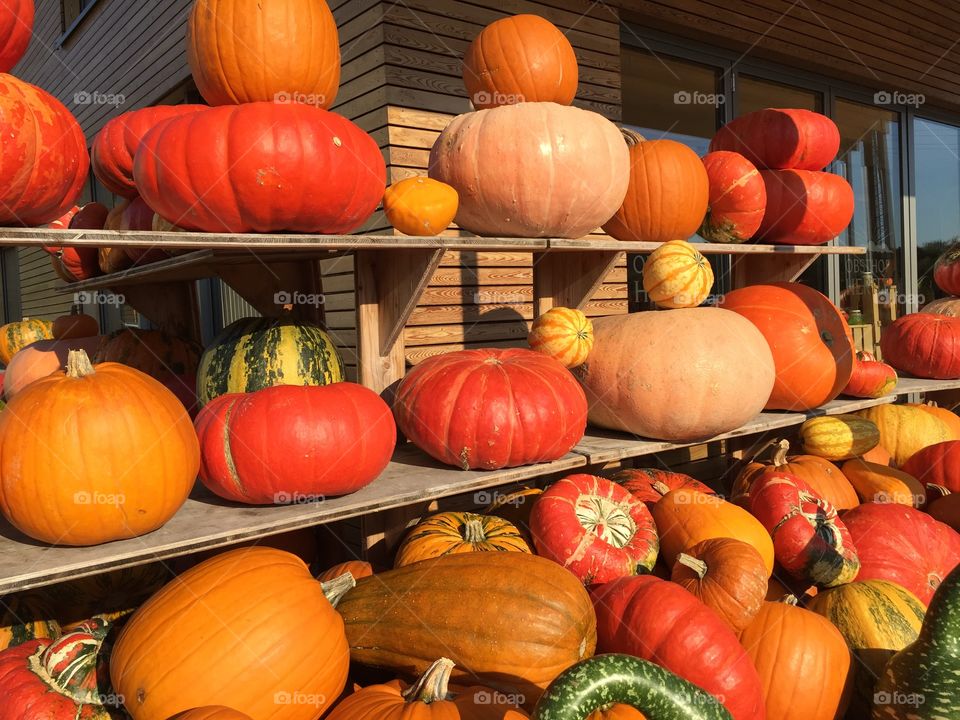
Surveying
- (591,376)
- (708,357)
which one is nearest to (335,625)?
(591,376)

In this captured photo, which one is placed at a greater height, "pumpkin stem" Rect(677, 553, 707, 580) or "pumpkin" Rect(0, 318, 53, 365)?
"pumpkin" Rect(0, 318, 53, 365)

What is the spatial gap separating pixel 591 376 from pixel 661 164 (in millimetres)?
928

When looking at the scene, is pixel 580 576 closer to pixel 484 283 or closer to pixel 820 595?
pixel 820 595

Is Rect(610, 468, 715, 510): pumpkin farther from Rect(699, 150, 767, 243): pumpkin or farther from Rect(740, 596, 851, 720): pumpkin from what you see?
Rect(699, 150, 767, 243): pumpkin

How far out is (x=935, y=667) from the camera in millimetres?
1626

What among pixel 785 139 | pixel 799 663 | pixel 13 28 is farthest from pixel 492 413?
pixel 785 139

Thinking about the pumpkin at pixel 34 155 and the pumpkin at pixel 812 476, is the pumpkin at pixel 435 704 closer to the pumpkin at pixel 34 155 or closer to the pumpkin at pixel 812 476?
the pumpkin at pixel 34 155

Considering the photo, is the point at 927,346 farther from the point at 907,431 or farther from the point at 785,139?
the point at 785,139

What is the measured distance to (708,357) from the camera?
2398 mm

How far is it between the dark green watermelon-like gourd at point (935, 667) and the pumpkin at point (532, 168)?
1.55 metres

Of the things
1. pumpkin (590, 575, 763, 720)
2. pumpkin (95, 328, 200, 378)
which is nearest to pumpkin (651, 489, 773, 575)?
pumpkin (590, 575, 763, 720)

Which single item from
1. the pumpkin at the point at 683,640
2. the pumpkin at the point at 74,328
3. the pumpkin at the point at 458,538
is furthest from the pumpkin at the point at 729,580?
the pumpkin at the point at 74,328

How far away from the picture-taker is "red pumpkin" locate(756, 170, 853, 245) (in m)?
3.21

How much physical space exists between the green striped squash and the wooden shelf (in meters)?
0.33
